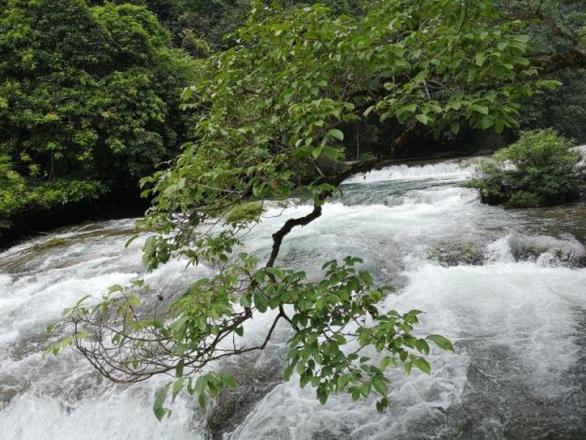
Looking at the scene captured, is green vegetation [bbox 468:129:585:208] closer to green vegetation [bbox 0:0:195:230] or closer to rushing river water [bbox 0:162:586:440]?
rushing river water [bbox 0:162:586:440]

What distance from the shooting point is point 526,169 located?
380 inches

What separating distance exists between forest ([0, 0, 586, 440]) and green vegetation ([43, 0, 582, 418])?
0.04ft

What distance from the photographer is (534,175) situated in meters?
9.45

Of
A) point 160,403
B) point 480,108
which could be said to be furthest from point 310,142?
point 160,403

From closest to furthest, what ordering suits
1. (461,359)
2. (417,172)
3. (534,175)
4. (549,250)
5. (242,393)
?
1. (242,393)
2. (461,359)
3. (549,250)
4. (534,175)
5. (417,172)

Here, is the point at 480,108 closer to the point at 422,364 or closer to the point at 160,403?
the point at 422,364

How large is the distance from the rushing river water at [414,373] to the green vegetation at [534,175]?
74 centimetres

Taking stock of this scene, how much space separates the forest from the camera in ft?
5.82

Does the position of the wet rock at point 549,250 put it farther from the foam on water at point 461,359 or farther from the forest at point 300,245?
the foam on water at point 461,359

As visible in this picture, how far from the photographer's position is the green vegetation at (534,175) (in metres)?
9.32

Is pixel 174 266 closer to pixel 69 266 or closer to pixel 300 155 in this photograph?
pixel 69 266

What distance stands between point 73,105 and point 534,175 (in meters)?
12.5

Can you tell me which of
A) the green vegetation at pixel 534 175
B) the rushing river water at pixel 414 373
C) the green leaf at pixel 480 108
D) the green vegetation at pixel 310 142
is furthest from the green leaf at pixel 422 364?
the green vegetation at pixel 534 175

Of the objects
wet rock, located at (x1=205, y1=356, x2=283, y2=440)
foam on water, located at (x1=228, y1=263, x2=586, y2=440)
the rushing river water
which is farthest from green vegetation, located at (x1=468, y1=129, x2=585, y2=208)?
wet rock, located at (x1=205, y1=356, x2=283, y2=440)
